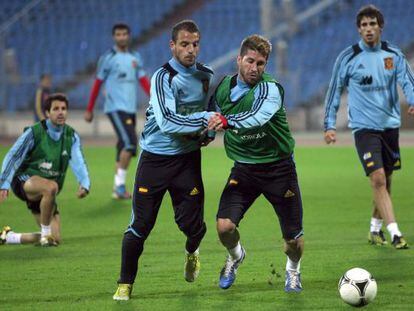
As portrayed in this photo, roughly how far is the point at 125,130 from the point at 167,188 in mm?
Answer: 7173

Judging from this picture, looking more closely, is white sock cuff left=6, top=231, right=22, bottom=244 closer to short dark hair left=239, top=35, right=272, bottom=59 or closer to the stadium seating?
short dark hair left=239, top=35, right=272, bottom=59

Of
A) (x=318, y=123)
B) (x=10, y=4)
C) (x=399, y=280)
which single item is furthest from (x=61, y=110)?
(x=10, y=4)

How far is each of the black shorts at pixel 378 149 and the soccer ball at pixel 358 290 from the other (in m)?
3.07

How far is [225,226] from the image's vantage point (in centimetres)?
764

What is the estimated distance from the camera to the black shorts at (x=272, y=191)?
768 cm

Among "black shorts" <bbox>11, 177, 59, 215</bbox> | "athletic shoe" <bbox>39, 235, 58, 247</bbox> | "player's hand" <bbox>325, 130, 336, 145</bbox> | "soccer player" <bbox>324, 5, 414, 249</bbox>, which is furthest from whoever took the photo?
"black shorts" <bbox>11, 177, 59, 215</bbox>

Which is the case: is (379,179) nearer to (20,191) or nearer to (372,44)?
(372,44)

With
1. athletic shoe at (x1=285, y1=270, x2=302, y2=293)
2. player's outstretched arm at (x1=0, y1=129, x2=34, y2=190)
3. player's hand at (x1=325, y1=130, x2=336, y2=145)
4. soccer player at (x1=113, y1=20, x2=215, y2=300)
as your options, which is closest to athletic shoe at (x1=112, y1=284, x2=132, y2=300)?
soccer player at (x1=113, y1=20, x2=215, y2=300)

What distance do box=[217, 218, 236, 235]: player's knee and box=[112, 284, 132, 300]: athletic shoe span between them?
82 centimetres

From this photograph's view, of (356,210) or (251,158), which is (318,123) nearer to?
(356,210)

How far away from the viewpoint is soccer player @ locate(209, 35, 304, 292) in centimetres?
750

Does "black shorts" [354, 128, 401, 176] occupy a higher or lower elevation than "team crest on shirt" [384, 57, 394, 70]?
lower

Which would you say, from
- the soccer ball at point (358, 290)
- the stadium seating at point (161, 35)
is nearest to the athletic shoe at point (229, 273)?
the soccer ball at point (358, 290)

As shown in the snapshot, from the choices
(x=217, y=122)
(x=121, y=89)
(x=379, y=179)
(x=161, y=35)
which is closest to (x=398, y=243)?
(x=379, y=179)
